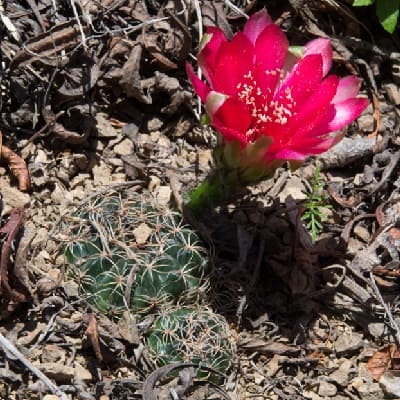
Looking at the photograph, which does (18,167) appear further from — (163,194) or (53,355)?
(53,355)

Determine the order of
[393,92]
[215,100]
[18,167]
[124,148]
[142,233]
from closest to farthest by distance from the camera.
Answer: [215,100] < [142,233] < [18,167] < [124,148] < [393,92]

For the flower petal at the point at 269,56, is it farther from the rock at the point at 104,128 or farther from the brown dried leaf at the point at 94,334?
the brown dried leaf at the point at 94,334

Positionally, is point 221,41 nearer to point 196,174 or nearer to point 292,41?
point 196,174

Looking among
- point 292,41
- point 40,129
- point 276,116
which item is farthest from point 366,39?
point 40,129

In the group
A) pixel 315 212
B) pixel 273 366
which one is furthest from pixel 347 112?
pixel 273 366

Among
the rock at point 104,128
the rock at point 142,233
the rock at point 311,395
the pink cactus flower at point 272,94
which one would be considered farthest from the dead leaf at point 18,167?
the rock at point 311,395

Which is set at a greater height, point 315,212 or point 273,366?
point 315,212

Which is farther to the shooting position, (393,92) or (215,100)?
(393,92)

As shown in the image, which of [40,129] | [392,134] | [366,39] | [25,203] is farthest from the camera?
[366,39]
